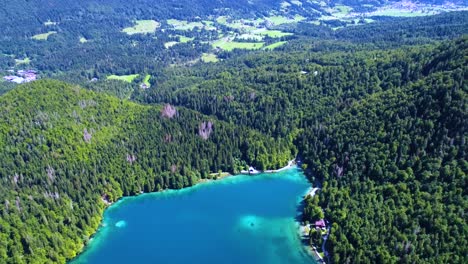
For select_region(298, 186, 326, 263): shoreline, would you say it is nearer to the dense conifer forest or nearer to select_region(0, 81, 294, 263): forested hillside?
the dense conifer forest

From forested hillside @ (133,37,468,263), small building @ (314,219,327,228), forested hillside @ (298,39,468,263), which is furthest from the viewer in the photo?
small building @ (314,219,327,228)

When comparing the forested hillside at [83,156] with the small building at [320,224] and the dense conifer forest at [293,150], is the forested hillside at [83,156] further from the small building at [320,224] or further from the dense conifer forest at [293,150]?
the small building at [320,224]

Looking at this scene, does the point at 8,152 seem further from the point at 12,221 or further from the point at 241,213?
the point at 241,213

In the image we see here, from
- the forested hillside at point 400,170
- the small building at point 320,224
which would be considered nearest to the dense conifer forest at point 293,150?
the forested hillside at point 400,170

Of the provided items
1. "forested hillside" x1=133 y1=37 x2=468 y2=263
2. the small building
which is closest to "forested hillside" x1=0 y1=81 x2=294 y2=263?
"forested hillside" x1=133 y1=37 x2=468 y2=263

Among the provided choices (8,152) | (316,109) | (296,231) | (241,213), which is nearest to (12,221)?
(8,152)

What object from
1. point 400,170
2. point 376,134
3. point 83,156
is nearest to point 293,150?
point 376,134
